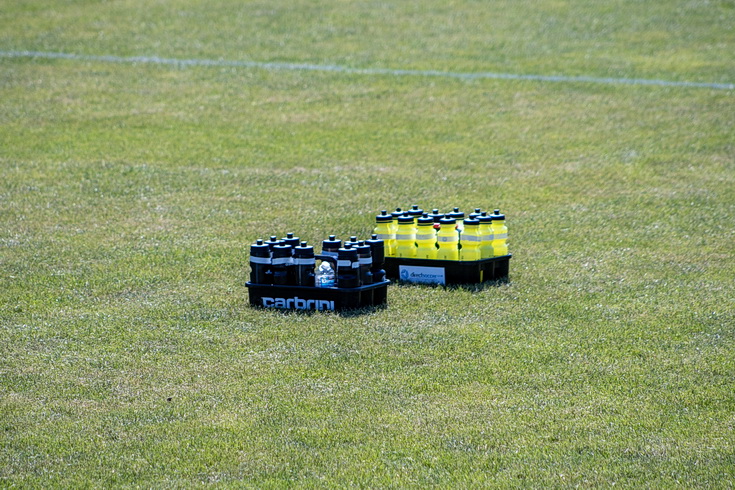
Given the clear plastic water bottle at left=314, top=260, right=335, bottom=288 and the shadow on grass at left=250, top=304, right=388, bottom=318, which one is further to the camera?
the clear plastic water bottle at left=314, top=260, right=335, bottom=288

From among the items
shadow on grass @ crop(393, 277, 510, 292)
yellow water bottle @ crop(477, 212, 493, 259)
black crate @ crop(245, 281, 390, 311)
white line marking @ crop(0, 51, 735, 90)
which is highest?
white line marking @ crop(0, 51, 735, 90)

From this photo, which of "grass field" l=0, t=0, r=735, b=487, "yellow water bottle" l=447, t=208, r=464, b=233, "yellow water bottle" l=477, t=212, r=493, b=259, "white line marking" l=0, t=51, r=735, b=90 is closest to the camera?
"grass field" l=0, t=0, r=735, b=487

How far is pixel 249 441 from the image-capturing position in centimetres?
691

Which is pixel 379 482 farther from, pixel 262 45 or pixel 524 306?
pixel 262 45

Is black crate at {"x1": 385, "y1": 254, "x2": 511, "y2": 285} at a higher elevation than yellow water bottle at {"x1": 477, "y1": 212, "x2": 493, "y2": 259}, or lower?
lower

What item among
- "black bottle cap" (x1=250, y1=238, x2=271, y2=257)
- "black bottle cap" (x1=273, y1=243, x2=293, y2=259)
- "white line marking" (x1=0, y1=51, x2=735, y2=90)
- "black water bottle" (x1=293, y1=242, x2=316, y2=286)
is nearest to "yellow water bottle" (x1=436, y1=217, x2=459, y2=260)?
"black water bottle" (x1=293, y1=242, x2=316, y2=286)

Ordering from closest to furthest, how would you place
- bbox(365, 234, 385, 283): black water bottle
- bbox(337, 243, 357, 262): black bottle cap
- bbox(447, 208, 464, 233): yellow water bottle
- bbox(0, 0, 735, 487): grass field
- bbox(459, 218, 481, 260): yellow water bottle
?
bbox(0, 0, 735, 487): grass field, bbox(337, 243, 357, 262): black bottle cap, bbox(365, 234, 385, 283): black water bottle, bbox(459, 218, 481, 260): yellow water bottle, bbox(447, 208, 464, 233): yellow water bottle

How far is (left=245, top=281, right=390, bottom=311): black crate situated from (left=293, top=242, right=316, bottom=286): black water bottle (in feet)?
0.29

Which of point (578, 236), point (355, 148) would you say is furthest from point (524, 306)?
point (355, 148)

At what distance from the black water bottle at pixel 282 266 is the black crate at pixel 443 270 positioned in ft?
4.77

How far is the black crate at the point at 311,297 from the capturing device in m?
9.69

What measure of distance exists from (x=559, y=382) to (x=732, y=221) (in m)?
6.93

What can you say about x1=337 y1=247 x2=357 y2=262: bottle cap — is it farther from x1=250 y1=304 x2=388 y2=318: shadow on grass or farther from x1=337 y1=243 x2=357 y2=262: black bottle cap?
x1=250 y1=304 x2=388 y2=318: shadow on grass

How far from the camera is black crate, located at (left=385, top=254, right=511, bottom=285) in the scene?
10.6 metres
